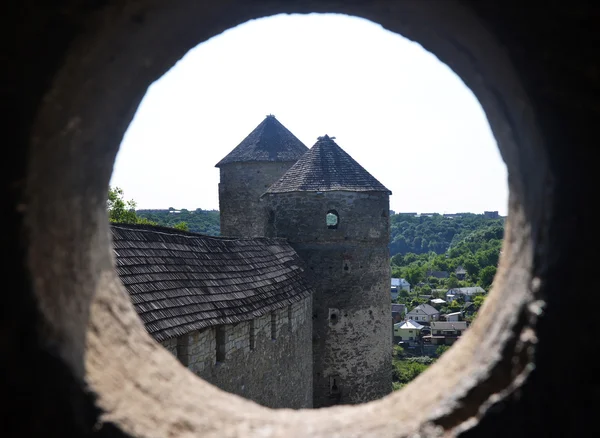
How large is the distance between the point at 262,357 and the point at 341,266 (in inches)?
272

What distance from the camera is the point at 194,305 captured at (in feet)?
27.7

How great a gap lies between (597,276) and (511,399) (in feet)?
1.38

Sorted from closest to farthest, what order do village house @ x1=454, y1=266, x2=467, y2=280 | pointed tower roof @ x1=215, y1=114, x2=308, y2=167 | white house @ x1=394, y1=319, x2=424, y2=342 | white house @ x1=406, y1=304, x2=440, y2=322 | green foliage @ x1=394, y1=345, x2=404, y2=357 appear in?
pointed tower roof @ x1=215, y1=114, x2=308, y2=167 → green foliage @ x1=394, y1=345, x2=404, y2=357 → white house @ x1=394, y1=319, x2=424, y2=342 → white house @ x1=406, y1=304, x2=440, y2=322 → village house @ x1=454, y1=266, x2=467, y2=280

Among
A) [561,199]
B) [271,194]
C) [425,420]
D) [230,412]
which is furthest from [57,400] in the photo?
[271,194]

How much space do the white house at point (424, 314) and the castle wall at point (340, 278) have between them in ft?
176

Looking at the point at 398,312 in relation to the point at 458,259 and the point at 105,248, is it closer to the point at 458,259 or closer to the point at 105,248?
the point at 458,259

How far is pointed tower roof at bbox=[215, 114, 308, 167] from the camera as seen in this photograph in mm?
26578

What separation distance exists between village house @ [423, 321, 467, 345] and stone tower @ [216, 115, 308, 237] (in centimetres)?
3777

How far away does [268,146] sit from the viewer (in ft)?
89.1

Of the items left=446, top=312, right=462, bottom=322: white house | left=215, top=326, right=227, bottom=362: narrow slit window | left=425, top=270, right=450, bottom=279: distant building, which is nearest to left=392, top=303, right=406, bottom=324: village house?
left=446, top=312, right=462, bottom=322: white house

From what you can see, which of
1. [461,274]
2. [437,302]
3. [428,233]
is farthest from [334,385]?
[428,233]

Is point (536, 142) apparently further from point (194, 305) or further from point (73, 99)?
point (194, 305)

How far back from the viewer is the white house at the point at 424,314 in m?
69.9

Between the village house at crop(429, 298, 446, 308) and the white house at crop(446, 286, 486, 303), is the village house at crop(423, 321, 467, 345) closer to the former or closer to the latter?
the village house at crop(429, 298, 446, 308)
